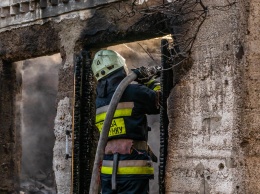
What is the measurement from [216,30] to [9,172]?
376 centimetres

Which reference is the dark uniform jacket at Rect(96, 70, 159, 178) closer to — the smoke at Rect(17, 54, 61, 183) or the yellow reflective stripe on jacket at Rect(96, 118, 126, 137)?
the yellow reflective stripe on jacket at Rect(96, 118, 126, 137)

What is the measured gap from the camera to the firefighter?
20.0ft

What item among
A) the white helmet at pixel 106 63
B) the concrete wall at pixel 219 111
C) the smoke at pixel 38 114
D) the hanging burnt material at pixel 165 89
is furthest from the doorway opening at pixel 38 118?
the concrete wall at pixel 219 111

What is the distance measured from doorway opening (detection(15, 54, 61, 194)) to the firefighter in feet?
25.2

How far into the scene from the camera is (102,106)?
21.1ft

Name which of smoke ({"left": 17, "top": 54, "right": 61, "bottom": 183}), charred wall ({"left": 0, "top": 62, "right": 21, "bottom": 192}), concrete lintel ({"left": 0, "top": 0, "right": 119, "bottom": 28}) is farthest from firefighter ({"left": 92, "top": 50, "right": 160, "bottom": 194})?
smoke ({"left": 17, "top": 54, "right": 61, "bottom": 183})

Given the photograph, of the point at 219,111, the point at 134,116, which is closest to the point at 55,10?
the point at 134,116

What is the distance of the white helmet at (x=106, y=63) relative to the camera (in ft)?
21.0

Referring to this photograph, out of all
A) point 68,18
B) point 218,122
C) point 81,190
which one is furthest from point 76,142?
point 218,122

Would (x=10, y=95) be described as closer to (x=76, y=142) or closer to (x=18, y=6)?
(x=18, y=6)

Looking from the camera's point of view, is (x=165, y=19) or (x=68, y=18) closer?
(x=165, y=19)

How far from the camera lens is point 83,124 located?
7.04m

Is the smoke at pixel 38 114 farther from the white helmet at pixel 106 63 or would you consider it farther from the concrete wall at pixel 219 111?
the concrete wall at pixel 219 111

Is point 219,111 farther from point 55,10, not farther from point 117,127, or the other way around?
point 55,10
